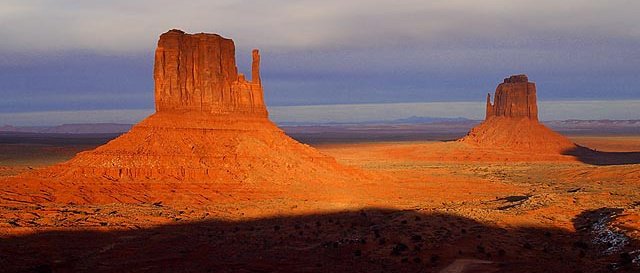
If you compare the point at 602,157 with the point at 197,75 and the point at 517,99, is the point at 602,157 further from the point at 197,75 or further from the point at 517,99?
the point at 197,75

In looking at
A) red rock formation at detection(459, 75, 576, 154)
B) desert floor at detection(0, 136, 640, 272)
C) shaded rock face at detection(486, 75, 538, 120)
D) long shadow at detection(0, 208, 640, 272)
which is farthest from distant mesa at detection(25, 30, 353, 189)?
shaded rock face at detection(486, 75, 538, 120)

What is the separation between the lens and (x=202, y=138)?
47875 mm

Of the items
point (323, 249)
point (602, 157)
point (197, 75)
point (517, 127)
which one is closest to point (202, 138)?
point (197, 75)

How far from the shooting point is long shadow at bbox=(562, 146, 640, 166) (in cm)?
7962

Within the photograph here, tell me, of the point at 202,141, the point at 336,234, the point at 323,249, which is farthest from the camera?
the point at 202,141

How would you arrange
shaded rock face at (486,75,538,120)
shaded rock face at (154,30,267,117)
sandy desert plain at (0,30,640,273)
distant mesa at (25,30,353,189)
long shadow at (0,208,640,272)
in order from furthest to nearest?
shaded rock face at (486,75,538,120)
shaded rock face at (154,30,267,117)
distant mesa at (25,30,353,189)
sandy desert plain at (0,30,640,273)
long shadow at (0,208,640,272)

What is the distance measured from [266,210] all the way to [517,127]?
238ft

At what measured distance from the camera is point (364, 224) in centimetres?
3080

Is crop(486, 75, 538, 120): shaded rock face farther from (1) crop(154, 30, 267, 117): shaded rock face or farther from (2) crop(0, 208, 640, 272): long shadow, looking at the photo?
(2) crop(0, 208, 640, 272): long shadow

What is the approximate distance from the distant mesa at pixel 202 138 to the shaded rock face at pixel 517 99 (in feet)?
186

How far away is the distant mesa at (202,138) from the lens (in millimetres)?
44656

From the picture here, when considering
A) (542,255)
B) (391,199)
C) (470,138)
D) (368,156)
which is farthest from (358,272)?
(470,138)

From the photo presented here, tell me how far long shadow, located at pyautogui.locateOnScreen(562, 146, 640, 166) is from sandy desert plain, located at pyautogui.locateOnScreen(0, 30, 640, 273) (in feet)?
63.0

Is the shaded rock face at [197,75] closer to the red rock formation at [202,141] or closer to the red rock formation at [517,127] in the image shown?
the red rock formation at [202,141]
